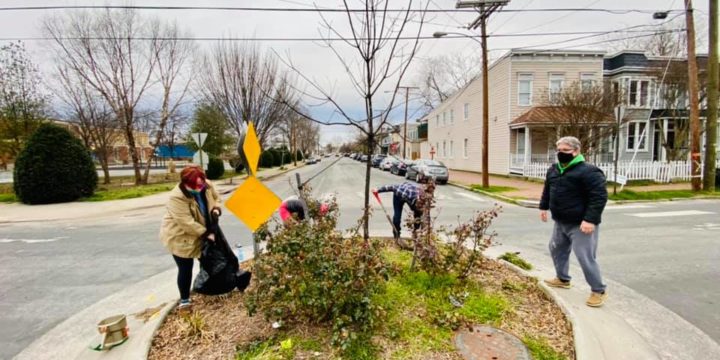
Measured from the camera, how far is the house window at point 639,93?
72.6 ft

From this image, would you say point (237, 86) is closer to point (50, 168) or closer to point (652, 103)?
point (50, 168)

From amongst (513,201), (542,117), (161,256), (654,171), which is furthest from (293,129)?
(161,256)

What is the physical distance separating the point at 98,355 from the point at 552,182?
15.7ft

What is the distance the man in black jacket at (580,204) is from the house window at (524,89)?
19.9 m

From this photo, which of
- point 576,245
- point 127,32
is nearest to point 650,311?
point 576,245

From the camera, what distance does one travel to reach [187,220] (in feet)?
11.1

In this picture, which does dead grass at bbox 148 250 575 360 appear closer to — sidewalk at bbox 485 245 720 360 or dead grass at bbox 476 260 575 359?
dead grass at bbox 476 260 575 359

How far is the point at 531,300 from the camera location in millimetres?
3725

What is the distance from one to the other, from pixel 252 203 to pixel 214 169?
22.6 meters

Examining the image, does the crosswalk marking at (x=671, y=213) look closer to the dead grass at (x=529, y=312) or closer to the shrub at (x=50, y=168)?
the dead grass at (x=529, y=312)

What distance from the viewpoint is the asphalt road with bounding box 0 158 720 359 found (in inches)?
157

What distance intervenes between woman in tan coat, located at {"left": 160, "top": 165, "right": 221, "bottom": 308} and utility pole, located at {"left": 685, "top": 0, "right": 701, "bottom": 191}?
52.6ft

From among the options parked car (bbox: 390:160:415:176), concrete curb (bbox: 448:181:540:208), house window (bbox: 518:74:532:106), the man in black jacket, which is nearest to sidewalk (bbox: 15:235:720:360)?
the man in black jacket

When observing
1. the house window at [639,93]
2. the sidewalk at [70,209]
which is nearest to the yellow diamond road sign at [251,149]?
the sidewalk at [70,209]
